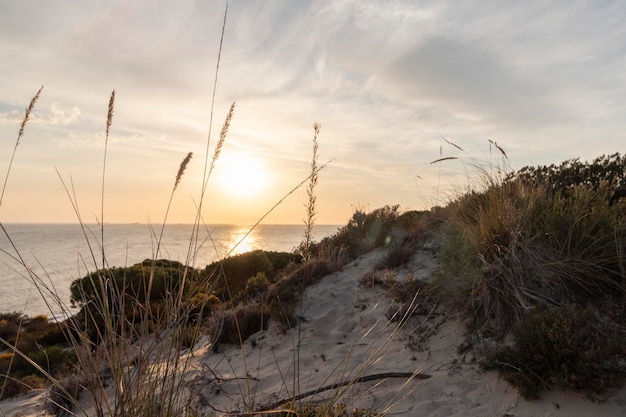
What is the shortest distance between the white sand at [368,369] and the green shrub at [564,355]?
12 cm

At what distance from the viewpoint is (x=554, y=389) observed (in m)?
3.63

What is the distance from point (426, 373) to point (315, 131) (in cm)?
299

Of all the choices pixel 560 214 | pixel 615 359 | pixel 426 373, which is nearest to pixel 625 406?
pixel 615 359

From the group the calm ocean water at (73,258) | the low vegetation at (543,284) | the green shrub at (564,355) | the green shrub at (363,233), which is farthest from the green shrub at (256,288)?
the green shrub at (564,355)

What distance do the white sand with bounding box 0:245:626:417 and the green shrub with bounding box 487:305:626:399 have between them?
0.12 metres

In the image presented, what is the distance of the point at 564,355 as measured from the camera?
3.59m

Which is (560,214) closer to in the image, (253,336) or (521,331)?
(521,331)

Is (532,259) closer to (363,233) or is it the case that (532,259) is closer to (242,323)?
(242,323)

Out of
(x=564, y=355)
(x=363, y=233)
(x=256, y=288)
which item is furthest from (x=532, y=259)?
(x=363, y=233)

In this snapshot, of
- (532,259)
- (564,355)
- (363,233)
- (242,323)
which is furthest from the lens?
(363,233)

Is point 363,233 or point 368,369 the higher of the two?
point 363,233

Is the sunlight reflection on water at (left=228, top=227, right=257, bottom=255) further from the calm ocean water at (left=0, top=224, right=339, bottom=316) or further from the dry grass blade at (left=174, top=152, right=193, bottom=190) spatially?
the dry grass blade at (left=174, top=152, right=193, bottom=190)

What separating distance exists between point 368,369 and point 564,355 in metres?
1.88

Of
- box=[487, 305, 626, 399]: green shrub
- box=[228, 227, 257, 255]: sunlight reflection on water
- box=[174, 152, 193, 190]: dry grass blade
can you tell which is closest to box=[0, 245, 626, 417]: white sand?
box=[487, 305, 626, 399]: green shrub
